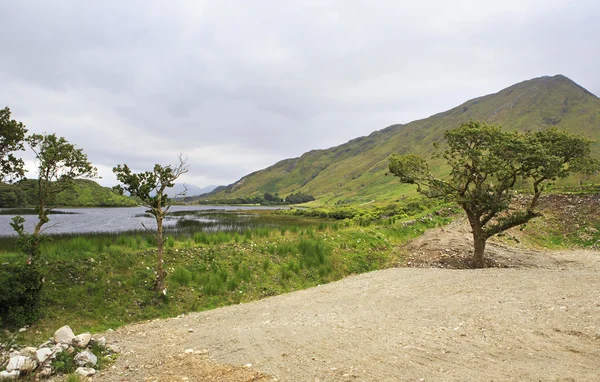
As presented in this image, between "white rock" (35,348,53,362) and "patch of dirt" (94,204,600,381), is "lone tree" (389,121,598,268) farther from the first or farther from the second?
"white rock" (35,348,53,362)

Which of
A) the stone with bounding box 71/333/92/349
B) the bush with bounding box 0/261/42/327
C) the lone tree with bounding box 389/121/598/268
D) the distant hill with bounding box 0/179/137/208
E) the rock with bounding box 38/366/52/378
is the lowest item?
the rock with bounding box 38/366/52/378

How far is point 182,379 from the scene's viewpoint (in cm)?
690

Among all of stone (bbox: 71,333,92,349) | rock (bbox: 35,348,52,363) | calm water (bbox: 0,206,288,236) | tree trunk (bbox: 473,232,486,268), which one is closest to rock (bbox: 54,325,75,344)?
stone (bbox: 71,333,92,349)

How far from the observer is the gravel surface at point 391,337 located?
21.6 ft

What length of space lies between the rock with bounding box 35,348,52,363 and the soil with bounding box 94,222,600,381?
4.68ft

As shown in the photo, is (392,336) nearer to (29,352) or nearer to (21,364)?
(21,364)

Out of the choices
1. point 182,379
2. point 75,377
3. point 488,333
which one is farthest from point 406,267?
point 75,377

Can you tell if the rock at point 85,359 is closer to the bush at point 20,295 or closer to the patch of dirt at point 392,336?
the patch of dirt at point 392,336

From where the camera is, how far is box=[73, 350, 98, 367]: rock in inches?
303

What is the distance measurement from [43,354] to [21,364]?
441 millimetres

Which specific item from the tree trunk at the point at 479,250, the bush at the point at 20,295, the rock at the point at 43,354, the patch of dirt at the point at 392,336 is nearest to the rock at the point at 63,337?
the rock at the point at 43,354

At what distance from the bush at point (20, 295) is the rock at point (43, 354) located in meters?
3.71

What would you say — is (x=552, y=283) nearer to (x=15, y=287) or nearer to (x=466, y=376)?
(x=466, y=376)

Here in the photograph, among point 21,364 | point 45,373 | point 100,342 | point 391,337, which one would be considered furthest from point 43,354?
point 391,337
